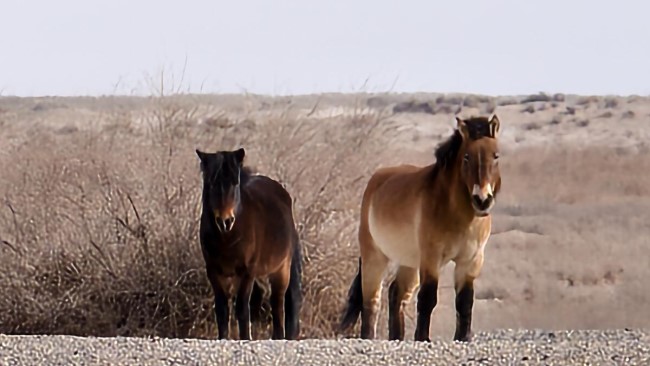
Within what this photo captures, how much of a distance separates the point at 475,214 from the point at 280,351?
8.96 ft

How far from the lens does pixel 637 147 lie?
53562mm

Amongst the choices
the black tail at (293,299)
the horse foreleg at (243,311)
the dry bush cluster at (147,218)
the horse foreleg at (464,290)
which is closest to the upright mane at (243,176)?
the black tail at (293,299)

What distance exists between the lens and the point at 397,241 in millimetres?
13633

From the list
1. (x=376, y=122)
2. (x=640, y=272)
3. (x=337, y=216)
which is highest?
(x=376, y=122)

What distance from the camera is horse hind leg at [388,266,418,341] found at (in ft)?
46.9

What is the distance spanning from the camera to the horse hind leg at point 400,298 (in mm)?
14297

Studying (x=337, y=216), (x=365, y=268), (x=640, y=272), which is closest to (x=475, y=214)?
(x=365, y=268)

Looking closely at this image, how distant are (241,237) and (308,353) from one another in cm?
306

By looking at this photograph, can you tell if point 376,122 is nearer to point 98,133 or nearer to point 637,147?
point 98,133

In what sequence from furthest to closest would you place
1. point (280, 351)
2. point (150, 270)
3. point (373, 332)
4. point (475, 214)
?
point (150, 270) → point (373, 332) → point (475, 214) → point (280, 351)

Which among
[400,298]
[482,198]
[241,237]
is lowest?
[400,298]

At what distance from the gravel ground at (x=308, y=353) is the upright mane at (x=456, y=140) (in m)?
2.11

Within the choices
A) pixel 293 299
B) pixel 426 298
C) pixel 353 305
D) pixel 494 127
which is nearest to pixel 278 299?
pixel 293 299

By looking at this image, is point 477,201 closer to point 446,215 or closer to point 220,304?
point 446,215
